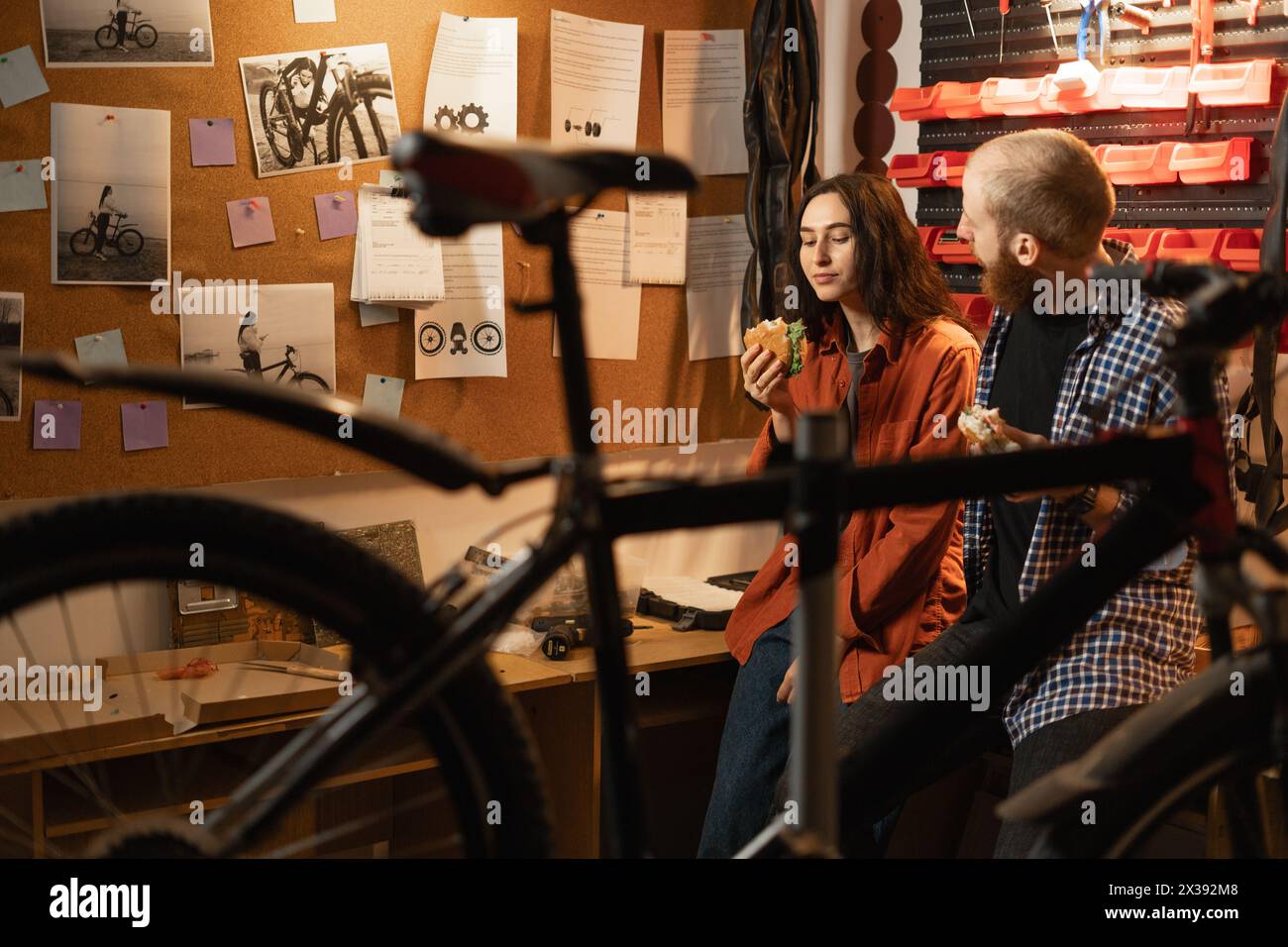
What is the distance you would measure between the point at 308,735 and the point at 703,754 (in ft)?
7.63

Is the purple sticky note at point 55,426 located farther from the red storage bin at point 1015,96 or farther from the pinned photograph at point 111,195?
the red storage bin at point 1015,96

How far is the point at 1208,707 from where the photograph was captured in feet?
3.57

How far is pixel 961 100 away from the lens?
2.74 m

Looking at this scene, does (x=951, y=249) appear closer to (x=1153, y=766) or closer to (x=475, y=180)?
(x=1153, y=766)

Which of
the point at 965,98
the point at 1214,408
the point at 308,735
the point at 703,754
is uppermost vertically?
the point at 965,98

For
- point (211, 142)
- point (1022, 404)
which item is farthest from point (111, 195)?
point (1022, 404)

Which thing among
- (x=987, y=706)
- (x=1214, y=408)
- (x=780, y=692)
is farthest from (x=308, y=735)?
(x=780, y=692)

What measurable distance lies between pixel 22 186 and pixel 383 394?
746 millimetres

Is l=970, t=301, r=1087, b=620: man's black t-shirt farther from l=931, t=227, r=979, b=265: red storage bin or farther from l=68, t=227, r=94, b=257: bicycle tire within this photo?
l=68, t=227, r=94, b=257: bicycle tire

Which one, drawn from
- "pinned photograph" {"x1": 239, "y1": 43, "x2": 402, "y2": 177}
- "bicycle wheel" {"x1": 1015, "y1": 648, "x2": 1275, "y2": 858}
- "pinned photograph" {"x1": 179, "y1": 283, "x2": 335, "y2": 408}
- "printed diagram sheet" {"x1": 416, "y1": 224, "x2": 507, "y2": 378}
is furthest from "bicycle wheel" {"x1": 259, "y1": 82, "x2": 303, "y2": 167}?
"bicycle wheel" {"x1": 1015, "y1": 648, "x2": 1275, "y2": 858}

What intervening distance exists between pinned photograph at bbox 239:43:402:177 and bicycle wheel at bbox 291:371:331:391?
38 centimetres

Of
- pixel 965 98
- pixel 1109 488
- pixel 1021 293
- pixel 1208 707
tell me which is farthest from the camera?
pixel 965 98

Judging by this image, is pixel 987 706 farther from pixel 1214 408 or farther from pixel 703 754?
pixel 703 754

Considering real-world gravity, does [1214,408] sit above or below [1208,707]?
above
